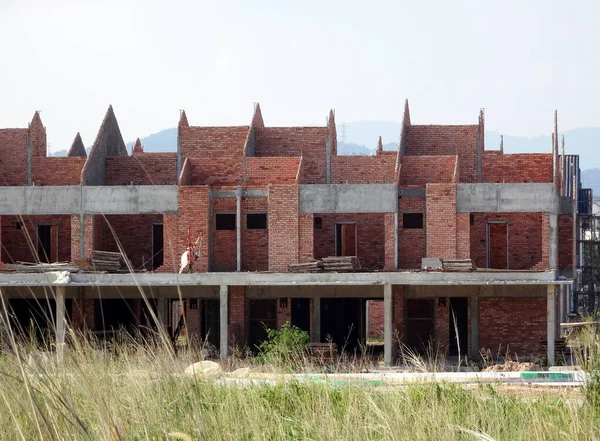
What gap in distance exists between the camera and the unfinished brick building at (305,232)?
1166 inches

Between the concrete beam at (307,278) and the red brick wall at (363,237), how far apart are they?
5380mm

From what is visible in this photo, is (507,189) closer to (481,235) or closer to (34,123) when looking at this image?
(481,235)

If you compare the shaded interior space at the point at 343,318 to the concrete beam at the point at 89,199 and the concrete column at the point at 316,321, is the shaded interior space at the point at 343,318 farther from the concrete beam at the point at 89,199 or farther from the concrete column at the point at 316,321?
the concrete beam at the point at 89,199

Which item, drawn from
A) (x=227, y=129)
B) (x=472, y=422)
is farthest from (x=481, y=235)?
(x=472, y=422)

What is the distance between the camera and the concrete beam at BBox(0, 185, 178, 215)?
103ft

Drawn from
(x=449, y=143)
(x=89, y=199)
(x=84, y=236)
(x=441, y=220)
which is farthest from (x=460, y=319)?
(x=89, y=199)

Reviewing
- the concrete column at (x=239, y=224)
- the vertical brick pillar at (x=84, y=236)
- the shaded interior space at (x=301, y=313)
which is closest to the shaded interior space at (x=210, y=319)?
the shaded interior space at (x=301, y=313)

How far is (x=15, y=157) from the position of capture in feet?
119

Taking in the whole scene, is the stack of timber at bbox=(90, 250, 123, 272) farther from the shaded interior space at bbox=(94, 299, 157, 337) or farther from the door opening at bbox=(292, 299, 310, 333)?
the door opening at bbox=(292, 299, 310, 333)

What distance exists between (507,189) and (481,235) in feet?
12.7

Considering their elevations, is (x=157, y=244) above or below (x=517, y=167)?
below

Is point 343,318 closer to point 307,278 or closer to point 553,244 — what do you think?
point 307,278

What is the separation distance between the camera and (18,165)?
36312 millimetres

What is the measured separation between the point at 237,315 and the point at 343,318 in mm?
4616
